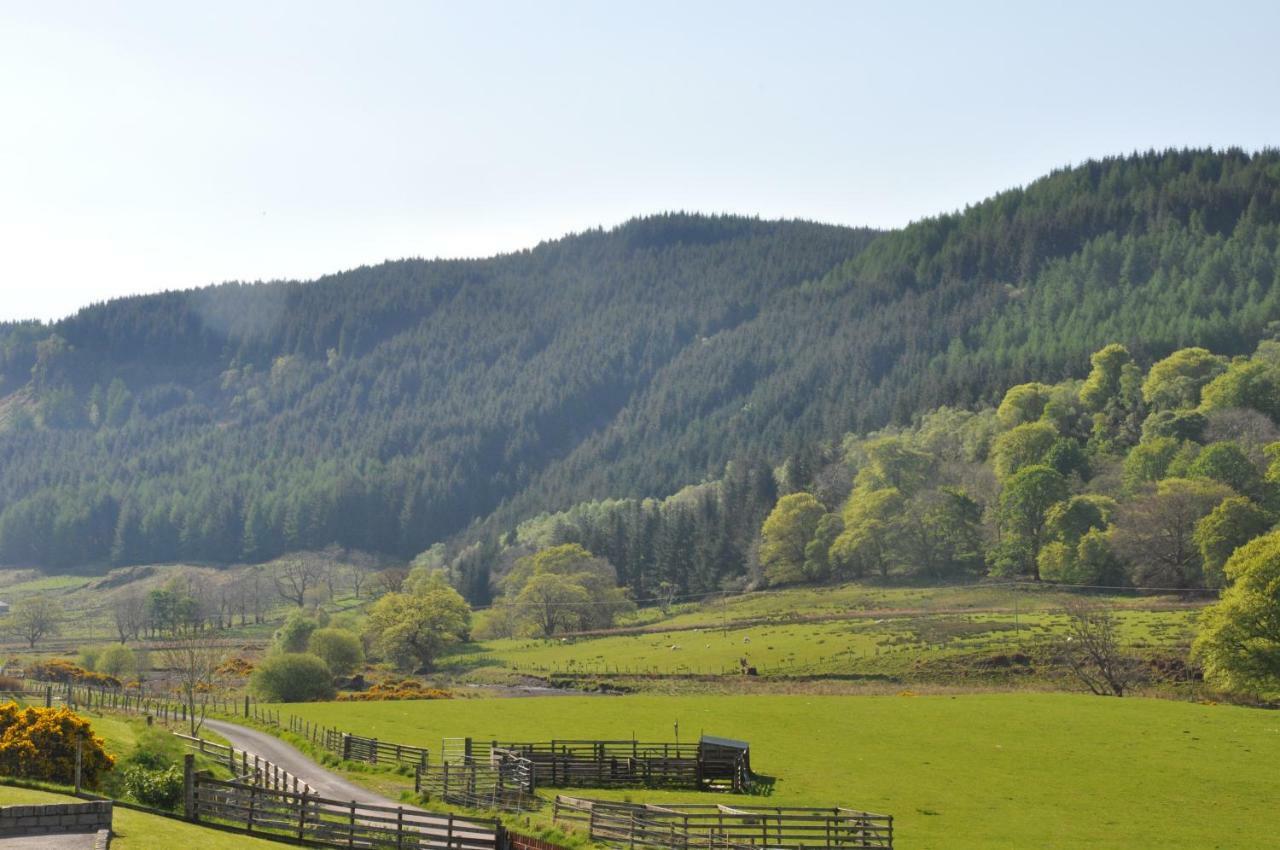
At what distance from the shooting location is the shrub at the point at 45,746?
1703 inches

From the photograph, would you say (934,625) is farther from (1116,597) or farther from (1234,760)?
(1234,760)

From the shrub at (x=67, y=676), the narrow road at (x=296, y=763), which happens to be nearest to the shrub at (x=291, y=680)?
the shrub at (x=67, y=676)

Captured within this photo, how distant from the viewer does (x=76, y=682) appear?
110 meters

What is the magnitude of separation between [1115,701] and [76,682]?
82022 millimetres

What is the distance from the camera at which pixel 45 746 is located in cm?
4394

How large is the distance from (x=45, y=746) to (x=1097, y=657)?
7207 centimetres

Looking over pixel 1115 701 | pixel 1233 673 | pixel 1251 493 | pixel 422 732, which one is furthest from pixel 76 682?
pixel 1251 493

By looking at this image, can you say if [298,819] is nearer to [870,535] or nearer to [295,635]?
[295,635]

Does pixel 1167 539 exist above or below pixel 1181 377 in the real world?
below

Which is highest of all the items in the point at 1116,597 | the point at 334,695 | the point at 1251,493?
the point at 1251,493

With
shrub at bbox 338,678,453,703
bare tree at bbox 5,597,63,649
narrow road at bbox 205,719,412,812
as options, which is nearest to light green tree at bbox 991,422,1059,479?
shrub at bbox 338,678,453,703

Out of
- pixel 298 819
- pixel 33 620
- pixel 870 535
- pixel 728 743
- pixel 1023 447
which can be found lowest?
pixel 33 620

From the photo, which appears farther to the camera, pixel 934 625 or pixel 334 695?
pixel 934 625

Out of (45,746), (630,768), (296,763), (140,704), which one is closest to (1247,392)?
(630,768)
